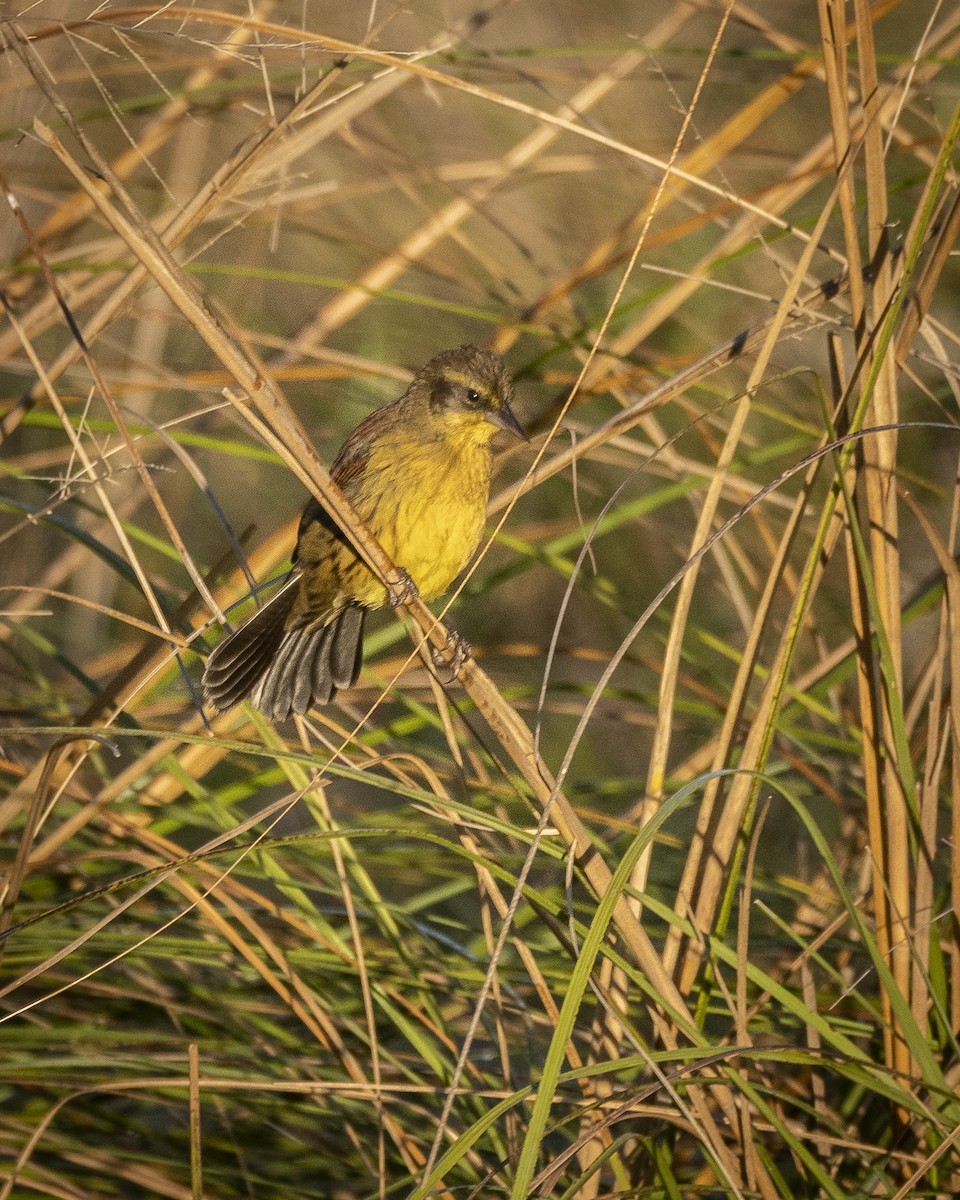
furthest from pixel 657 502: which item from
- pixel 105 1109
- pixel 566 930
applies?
pixel 105 1109

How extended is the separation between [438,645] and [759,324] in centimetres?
80

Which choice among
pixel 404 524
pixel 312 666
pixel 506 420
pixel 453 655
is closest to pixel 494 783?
pixel 312 666

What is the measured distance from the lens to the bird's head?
10.4 feet

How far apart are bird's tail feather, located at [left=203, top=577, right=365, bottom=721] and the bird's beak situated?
60 cm

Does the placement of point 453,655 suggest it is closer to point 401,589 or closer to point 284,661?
point 401,589

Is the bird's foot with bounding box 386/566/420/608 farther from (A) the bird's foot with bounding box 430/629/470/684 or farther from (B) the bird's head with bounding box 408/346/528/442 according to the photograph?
(B) the bird's head with bounding box 408/346/528/442

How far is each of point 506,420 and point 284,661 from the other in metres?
0.77

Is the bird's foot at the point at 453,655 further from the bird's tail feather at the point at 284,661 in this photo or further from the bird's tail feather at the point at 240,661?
the bird's tail feather at the point at 240,661

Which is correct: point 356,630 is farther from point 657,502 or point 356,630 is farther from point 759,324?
point 759,324

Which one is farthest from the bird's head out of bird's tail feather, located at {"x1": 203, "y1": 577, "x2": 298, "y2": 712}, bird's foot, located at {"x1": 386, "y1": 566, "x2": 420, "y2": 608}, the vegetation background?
bird's tail feather, located at {"x1": 203, "y1": 577, "x2": 298, "y2": 712}

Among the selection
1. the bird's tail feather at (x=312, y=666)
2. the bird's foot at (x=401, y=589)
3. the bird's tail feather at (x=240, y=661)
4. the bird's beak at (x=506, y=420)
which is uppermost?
the bird's beak at (x=506, y=420)

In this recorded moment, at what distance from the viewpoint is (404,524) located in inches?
124

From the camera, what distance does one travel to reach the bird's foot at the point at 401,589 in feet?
7.75

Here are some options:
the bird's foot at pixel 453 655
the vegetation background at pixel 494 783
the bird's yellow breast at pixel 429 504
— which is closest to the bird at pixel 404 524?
the bird's yellow breast at pixel 429 504
